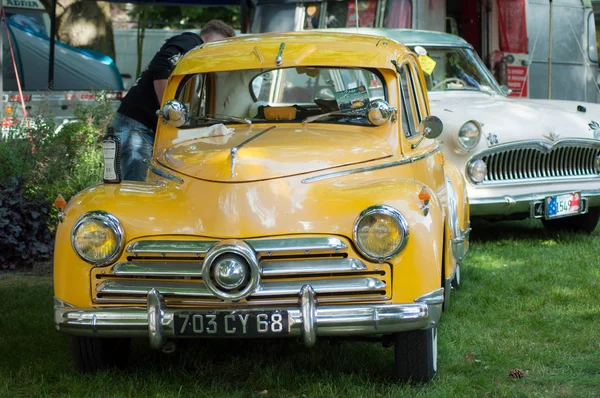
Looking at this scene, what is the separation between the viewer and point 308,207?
4559mm

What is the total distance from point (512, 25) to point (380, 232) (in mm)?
8563

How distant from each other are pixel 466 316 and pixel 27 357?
2.62 metres

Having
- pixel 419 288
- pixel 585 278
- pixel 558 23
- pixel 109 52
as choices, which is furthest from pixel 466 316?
pixel 109 52

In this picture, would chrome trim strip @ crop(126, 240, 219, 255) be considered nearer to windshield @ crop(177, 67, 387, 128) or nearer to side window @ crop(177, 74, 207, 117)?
windshield @ crop(177, 67, 387, 128)

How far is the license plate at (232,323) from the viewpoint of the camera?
432 cm

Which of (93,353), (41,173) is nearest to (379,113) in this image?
(93,353)

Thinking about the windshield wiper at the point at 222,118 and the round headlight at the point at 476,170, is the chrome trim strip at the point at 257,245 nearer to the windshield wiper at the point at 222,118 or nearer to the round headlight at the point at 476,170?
the windshield wiper at the point at 222,118

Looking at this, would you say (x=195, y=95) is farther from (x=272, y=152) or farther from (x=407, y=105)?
(x=407, y=105)

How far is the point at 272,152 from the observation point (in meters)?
4.97

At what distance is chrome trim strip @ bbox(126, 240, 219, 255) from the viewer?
4430mm

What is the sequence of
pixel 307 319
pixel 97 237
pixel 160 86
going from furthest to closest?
pixel 160 86, pixel 97 237, pixel 307 319

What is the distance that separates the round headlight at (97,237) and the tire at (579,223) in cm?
578

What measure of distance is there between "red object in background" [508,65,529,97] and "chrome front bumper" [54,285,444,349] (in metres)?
8.52

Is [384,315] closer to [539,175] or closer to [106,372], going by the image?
[106,372]
